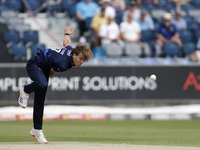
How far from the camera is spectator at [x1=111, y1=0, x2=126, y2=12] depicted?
62.3 feet

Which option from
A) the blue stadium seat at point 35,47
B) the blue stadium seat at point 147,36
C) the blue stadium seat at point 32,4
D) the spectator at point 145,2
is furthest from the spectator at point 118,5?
the blue stadium seat at point 35,47

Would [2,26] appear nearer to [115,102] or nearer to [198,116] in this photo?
[115,102]

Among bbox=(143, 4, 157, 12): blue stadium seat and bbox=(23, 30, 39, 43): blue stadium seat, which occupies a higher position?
bbox=(143, 4, 157, 12): blue stadium seat

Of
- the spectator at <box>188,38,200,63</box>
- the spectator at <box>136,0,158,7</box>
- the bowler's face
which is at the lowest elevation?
the spectator at <box>188,38,200,63</box>

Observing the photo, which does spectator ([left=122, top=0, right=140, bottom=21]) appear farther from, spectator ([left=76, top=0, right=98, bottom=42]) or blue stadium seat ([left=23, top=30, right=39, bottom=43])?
blue stadium seat ([left=23, top=30, right=39, bottom=43])

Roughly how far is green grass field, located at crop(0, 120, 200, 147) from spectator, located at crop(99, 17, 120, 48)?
3.75m

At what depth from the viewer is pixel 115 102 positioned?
1593 cm

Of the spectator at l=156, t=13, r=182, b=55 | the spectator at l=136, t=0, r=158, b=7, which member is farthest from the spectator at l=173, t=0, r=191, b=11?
the spectator at l=156, t=13, r=182, b=55

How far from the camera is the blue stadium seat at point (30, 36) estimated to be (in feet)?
54.9

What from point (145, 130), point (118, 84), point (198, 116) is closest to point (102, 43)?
point (118, 84)

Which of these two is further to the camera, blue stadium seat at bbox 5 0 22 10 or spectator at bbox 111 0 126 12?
spectator at bbox 111 0 126 12

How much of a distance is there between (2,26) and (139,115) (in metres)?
5.62

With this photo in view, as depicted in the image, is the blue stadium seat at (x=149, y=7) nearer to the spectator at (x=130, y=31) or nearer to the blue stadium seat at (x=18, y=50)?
the spectator at (x=130, y=31)

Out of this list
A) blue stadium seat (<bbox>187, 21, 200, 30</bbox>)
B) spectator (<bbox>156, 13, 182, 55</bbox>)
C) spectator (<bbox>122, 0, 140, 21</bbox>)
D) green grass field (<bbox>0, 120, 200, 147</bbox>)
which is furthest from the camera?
blue stadium seat (<bbox>187, 21, 200, 30</bbox>)
